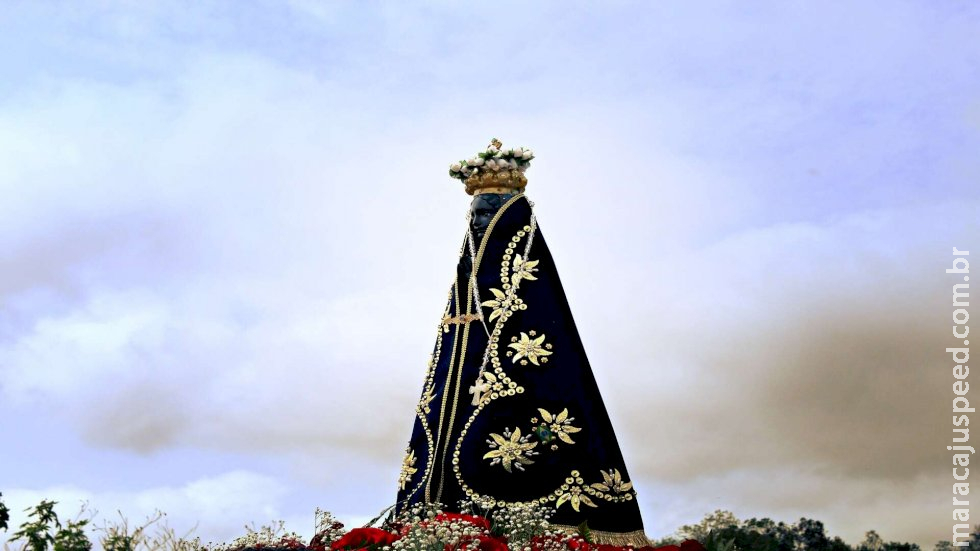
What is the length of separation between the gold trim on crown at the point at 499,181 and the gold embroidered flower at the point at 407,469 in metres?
2.73

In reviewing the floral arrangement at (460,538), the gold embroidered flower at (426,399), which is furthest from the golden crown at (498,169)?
the floral arrangement at (460,538)

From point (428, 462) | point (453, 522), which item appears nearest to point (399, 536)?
point (453, 522)

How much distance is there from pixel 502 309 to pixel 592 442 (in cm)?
152

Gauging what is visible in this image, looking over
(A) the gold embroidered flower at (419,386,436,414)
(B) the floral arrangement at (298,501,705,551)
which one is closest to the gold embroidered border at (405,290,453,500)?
(A) the gold embroidered flower at (419,386,436,414)

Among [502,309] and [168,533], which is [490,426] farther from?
[168,533]

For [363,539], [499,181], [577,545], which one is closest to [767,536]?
[577,545]

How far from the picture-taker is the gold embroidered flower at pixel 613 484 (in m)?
9.97

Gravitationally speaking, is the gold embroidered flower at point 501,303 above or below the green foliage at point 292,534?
above

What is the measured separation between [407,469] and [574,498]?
74.8 inches

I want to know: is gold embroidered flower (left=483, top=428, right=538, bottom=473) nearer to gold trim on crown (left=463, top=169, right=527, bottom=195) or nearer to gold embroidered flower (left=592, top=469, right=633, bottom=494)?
gold embroidered flower (left=592, top=469, right=633, bottom=494)

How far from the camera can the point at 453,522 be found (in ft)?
22.9

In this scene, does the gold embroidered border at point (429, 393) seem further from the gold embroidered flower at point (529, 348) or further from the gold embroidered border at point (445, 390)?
the gold embroidered flower at point (529, 348)

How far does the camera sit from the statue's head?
1114 centimetres

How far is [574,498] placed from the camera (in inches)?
387
